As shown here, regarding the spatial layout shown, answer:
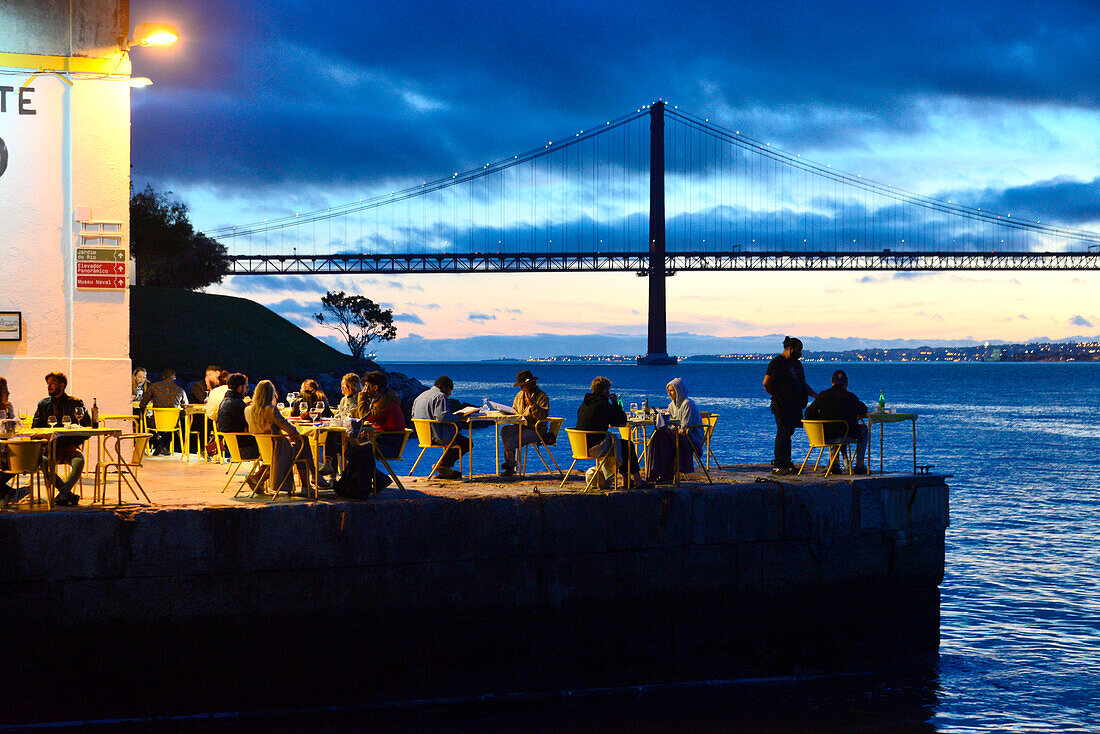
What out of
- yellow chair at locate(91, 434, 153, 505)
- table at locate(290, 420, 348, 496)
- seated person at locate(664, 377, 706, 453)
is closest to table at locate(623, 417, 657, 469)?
seated person at locate(664, 377, 706, 453)

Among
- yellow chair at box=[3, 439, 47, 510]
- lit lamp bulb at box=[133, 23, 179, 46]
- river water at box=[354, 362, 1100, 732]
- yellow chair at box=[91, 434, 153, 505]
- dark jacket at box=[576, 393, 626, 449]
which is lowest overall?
river water at box=[354, 362, 1100, 732]

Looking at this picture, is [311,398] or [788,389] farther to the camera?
[311,398]

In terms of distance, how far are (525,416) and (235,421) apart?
2515 millimetres

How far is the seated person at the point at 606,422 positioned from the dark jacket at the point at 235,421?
102 inches

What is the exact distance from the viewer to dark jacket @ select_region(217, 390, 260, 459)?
308 inches

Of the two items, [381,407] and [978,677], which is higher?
[381,407]

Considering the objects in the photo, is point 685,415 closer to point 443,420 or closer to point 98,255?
point 443,420

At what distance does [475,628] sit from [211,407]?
4.02 m

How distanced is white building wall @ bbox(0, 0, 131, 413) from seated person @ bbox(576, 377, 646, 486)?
4.38 m

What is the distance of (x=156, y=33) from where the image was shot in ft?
27.4

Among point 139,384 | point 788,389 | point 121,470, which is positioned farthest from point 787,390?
point 139,384

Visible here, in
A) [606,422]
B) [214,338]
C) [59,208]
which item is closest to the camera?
[606,422]

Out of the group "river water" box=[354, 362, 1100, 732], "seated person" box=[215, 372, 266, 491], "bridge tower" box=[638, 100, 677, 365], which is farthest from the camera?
A: "bridge tower" box=[638, 100, 677, 365]

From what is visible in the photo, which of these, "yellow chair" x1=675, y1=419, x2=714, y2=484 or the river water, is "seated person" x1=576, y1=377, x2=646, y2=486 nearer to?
"yellow chair" x1=675, y1=419, x2=714, y2=484
